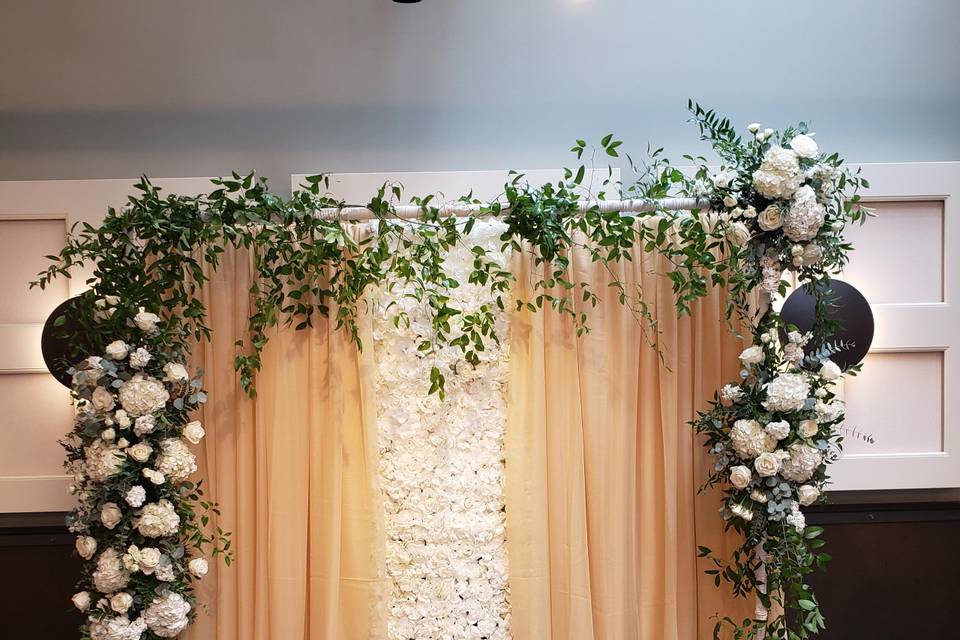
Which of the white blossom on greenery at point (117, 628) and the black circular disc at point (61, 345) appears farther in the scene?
the black circular disc at point (61, 345)

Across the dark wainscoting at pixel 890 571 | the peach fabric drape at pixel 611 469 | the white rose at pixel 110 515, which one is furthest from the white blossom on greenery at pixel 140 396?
the dark wainscoting at pixel 890 571

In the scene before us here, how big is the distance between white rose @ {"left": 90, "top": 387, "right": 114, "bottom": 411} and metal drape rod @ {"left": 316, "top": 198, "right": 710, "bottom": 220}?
2.71 ft

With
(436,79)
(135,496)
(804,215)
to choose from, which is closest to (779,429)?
(804,215)

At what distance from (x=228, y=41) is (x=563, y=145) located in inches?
49.8

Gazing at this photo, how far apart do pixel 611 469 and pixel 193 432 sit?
131 cm

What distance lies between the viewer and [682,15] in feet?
8.43

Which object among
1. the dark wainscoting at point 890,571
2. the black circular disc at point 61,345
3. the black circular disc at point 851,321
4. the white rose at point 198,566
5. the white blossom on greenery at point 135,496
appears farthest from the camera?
the dark wainscoting at point 890,571

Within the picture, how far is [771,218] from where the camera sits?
2064 millimetres

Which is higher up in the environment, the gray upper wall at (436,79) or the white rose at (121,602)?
the gray upper wall at (436,79)

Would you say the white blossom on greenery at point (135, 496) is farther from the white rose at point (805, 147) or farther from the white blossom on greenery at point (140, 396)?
the white rose at point (805, 147)

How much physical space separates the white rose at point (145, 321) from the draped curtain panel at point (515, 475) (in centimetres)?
20

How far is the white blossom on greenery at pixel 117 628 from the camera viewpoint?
6.75 feet

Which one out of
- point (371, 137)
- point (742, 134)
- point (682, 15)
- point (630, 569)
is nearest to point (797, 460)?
point (630, 569)

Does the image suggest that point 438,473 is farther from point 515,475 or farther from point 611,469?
point 611,469
